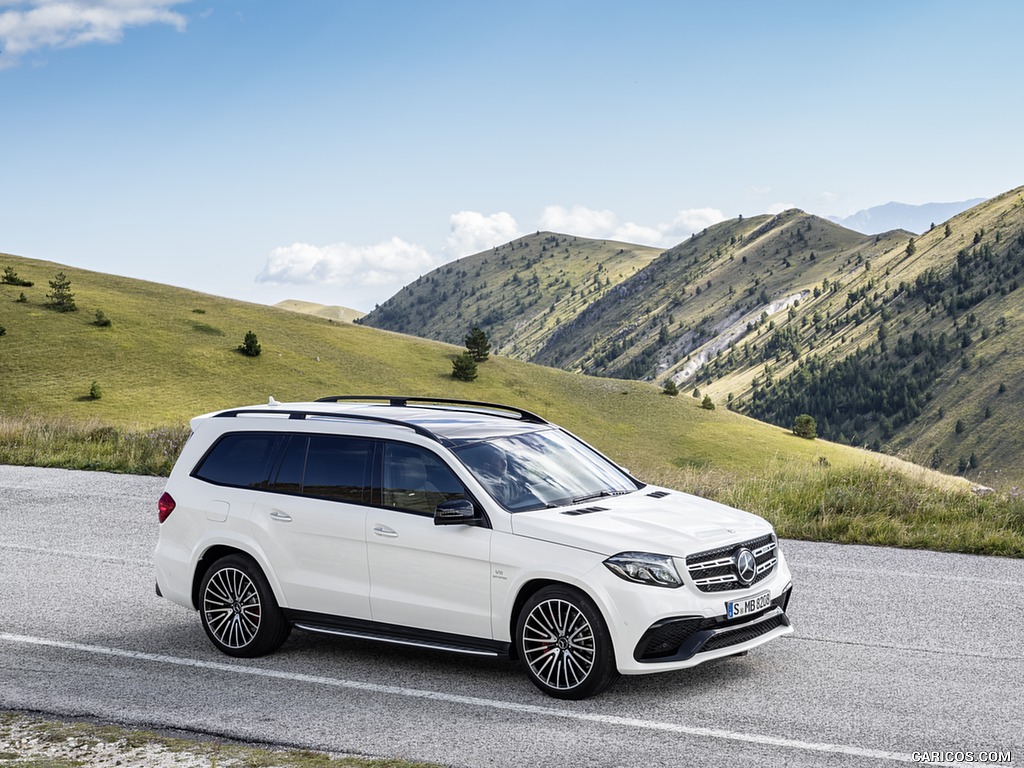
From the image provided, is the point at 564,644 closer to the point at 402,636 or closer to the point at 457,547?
the point at 457,547

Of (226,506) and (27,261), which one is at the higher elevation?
(27,261)

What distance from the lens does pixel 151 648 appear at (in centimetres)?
824

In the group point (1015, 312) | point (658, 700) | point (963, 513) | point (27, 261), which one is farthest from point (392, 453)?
point (1015, 312)

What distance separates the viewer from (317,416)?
8.30 m

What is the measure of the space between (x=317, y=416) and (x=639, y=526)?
2.86 metres

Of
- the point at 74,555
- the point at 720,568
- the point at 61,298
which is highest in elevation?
the point at 61,298

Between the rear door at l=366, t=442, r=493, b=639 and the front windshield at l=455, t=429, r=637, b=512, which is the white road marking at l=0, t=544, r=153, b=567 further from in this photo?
the front windshield at l=455, t=429, r=637, b=512

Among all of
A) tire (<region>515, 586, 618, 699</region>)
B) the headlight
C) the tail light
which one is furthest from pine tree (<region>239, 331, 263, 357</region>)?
the headlight

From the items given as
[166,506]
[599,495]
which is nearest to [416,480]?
[599,495]

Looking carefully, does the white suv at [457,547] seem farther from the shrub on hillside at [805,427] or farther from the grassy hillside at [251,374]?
the shrub on hillside at [805,427]

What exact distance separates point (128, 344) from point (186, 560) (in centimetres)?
7334

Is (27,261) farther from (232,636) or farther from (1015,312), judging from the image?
(1015,312)

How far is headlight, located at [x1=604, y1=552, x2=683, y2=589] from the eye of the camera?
21.6 ft

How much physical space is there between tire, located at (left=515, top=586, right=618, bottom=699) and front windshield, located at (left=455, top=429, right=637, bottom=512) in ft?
2.50
